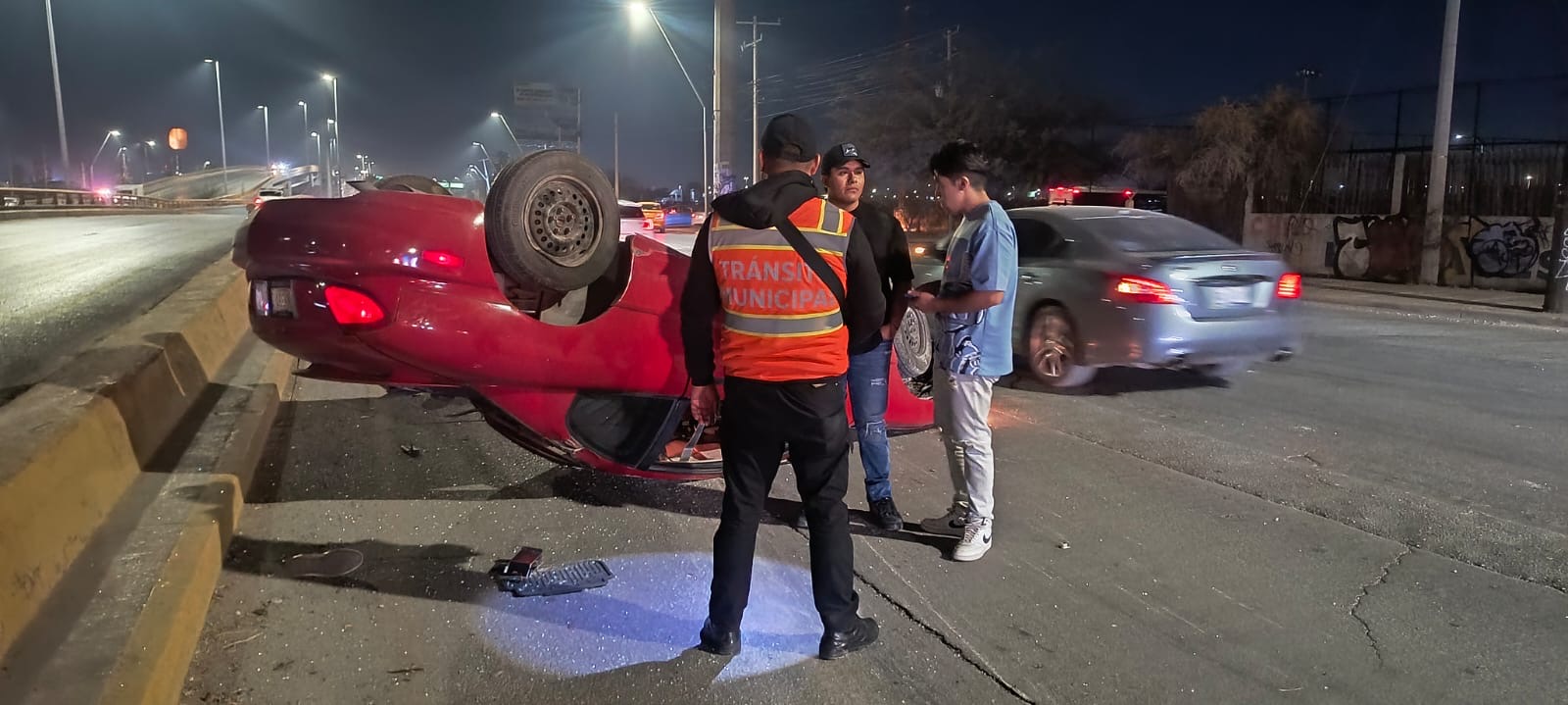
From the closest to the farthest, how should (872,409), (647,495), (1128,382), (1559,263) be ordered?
(872,409)
(647,495)
(1128,382)
(1559,263)

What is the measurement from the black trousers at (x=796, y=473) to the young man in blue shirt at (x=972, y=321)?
1.00m

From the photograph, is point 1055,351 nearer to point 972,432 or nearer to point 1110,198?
point 972,432

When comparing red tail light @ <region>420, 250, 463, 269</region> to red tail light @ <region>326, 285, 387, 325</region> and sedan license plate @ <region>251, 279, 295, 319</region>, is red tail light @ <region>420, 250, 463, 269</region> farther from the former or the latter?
sedan license plate @ <region>251, 279, 295, 319</region>

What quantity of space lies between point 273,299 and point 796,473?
216 cm

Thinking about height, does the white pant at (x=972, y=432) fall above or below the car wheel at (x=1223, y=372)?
above

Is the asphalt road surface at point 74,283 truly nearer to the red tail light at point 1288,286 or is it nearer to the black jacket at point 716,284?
the black jacket at point 716,284

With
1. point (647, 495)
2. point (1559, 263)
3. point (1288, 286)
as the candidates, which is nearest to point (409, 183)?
point (647, 495)

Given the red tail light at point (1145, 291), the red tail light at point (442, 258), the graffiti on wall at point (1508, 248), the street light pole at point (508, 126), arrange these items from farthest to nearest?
the street light pole at point (508, 126) → the graffiti on wall at point (1508, 248) → the red tail light at point (1145, 291) → the red tail light at point (442, 258)

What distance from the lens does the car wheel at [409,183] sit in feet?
17.5

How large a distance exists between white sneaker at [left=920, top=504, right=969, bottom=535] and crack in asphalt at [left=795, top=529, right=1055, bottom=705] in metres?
0.45

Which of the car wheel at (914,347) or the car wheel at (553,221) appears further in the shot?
the car wheel at (914,347)

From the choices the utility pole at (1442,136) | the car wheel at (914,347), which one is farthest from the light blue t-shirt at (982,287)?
the utility pole at (1442,136)

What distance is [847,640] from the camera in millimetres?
3209

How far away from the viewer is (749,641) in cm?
332
